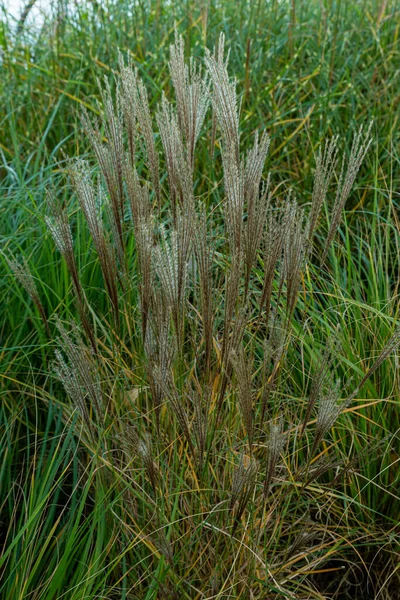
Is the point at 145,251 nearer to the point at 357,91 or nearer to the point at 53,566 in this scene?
the point at 53,566

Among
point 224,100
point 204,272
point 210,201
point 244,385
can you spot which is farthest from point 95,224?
point 210,201

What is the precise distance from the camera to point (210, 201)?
10.6 feet

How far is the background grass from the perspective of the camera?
202 cm

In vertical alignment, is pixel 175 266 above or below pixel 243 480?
above

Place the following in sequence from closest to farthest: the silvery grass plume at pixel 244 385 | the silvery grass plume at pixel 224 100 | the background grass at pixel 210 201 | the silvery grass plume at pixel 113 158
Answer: the silvery grass plume at pixel 244 385, the silvery grass plume at pixel 224 100, the silvery grass plume at pixel 113 158, the background grass at pixel 210 201

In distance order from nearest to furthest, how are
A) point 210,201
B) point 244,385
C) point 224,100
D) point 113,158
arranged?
point 244,385
point 224,100
point 113,158
point 210,201

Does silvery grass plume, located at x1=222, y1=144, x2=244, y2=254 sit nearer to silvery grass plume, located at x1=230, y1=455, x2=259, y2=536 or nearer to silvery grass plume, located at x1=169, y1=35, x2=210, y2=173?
silvery grass plume, located at x1=169, y1=35, x2=210, y2=173

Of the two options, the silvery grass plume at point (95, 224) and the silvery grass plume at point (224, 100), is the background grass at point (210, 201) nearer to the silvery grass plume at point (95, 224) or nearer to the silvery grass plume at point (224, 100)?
the silvery grass plume at point (95, 224)

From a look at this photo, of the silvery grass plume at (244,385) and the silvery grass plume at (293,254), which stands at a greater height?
the silvery grass plume at (293,254)

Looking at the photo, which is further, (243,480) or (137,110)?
(137,110)

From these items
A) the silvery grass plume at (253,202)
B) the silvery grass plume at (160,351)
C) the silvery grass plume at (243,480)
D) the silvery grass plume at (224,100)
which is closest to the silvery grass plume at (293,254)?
the silvery grass plume at (253,202)

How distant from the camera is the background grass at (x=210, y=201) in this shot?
202 centimetres

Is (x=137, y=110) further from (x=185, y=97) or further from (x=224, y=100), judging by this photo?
(x=224, y=100)

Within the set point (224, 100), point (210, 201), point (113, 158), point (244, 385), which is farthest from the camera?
point (210, 201)
